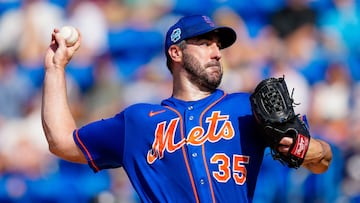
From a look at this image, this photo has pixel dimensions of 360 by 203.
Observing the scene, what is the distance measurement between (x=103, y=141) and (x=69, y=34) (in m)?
0.62

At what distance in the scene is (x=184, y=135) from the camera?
415 centimetres

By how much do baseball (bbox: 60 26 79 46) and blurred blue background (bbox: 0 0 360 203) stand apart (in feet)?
10.3

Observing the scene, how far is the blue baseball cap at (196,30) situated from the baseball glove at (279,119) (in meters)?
0.52

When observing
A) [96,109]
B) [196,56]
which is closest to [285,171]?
[96,109]

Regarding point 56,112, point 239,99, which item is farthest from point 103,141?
point 239,99

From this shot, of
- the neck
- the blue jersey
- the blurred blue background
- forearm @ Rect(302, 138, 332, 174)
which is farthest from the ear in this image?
the blurred blue background

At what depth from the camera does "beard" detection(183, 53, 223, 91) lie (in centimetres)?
432

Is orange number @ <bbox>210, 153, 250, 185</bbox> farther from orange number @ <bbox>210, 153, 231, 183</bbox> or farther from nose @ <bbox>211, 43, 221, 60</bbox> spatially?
nose @ <bbox>211, 43, 221, 60</bbox>

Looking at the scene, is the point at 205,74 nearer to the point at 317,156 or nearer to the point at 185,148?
the point at 185,148

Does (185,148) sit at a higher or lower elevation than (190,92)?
lower

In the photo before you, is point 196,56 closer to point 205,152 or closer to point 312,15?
point 205,152

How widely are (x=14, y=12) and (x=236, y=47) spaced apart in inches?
101

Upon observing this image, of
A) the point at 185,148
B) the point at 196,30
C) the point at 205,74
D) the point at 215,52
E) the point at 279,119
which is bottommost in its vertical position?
the point at 185,148

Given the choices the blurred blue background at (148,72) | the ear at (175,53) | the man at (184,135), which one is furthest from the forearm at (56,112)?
the blurred blue background at (148,72)
